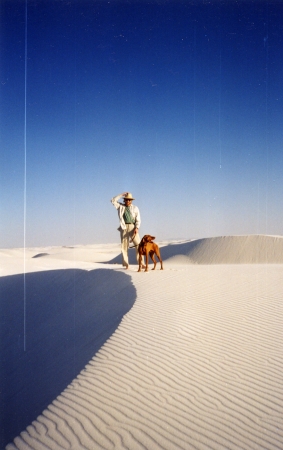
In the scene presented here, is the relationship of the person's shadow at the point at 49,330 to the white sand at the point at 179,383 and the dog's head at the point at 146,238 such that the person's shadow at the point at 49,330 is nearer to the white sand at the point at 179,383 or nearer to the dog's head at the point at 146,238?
the white sand at the point at 179,383

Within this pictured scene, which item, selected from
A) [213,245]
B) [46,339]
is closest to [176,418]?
[46,339]

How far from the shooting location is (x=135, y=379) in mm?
4520

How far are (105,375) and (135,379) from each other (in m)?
0.40

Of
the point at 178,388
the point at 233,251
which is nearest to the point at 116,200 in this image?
the point at 178,388

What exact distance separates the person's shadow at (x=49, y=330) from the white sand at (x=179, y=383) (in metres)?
0.48

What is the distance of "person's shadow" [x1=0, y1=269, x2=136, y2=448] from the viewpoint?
6000 millimetres

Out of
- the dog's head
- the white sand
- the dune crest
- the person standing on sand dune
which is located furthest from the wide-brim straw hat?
the dune crest

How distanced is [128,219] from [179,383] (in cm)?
733

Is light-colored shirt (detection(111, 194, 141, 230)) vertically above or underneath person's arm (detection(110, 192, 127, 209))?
underneath

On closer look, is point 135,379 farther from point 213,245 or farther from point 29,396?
point 213,245

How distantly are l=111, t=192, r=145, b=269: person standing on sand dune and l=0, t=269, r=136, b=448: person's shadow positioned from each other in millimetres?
1185

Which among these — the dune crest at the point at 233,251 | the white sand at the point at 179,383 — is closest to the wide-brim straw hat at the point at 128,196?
the white sand at the point at 179,383

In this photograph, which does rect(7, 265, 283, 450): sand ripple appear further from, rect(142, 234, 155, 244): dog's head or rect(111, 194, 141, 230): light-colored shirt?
rect(111, 194, 141, 230): light-colored shirt

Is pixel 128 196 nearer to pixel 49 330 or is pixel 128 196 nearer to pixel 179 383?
pixel 49 330
